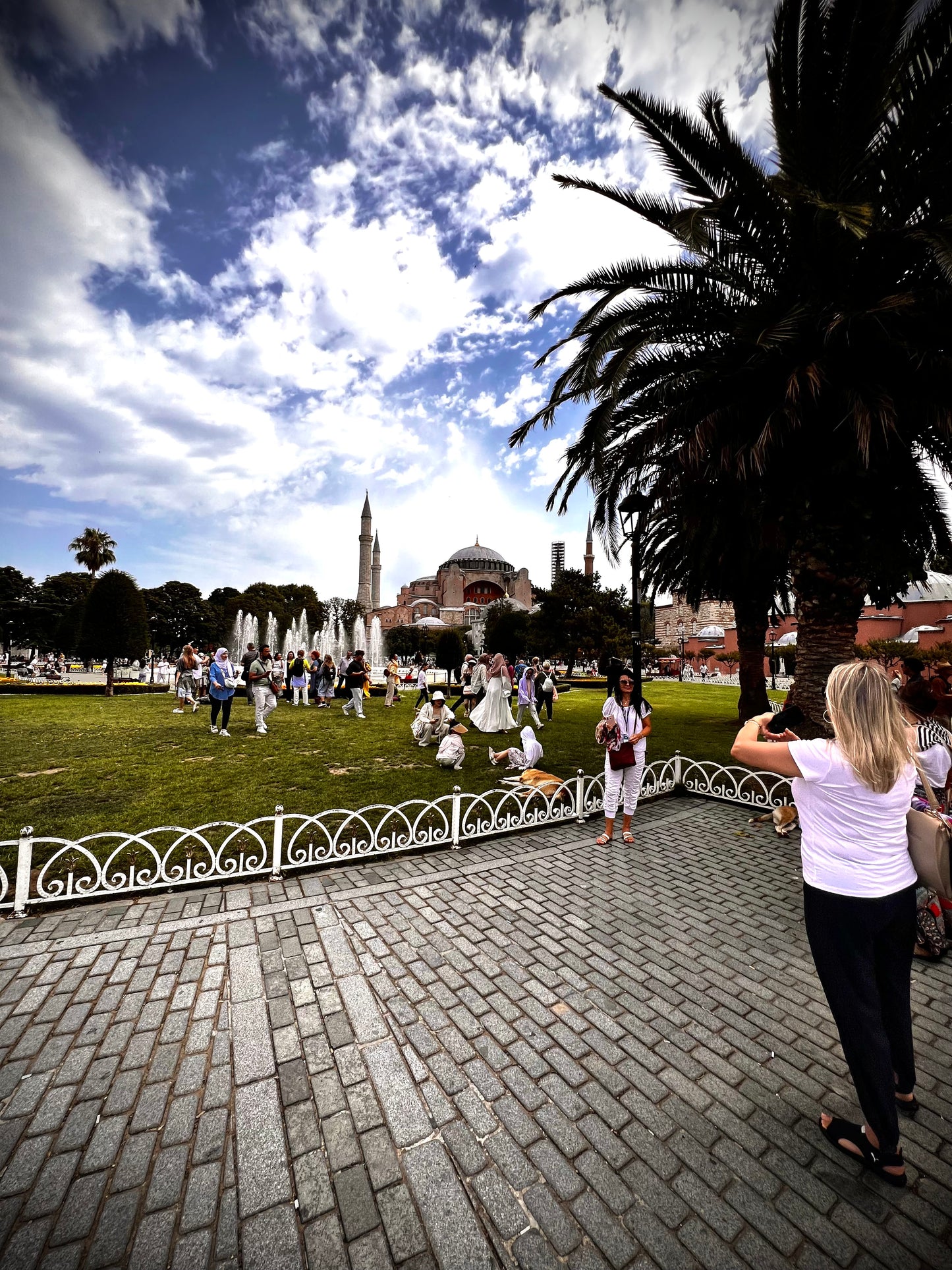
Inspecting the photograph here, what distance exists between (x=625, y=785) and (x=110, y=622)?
2408cm

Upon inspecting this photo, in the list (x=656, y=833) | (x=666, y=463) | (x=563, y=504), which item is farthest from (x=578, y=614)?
(x=656, y=833)

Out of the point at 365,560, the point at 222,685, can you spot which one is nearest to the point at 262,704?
the point at 222,685

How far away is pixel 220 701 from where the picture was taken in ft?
40.6

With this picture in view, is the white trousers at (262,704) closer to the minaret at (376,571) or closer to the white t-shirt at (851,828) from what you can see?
the white t-shirt at (851,828)

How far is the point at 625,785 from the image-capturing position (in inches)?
250

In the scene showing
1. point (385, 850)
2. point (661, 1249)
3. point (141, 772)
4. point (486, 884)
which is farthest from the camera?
point (141, 772)

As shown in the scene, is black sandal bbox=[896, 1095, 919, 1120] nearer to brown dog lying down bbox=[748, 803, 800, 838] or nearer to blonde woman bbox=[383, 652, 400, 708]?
brown dog lying down bbox=[748, 803, 800, 838]

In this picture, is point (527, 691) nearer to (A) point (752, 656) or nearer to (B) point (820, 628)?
(A) point (752, 656)

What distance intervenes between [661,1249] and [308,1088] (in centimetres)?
168

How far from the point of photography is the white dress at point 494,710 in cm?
1370

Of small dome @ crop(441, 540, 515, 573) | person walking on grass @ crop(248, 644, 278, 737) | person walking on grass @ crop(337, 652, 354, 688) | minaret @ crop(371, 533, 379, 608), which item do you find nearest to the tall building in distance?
small dome @ crop(441, 540, 515, 573)

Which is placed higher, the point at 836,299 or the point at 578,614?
the point at 836,299

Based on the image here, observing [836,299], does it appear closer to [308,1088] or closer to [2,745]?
[308,1088]

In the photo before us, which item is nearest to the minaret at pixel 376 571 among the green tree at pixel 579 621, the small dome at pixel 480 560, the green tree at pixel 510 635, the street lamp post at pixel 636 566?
the small dome at pixel 480 560
